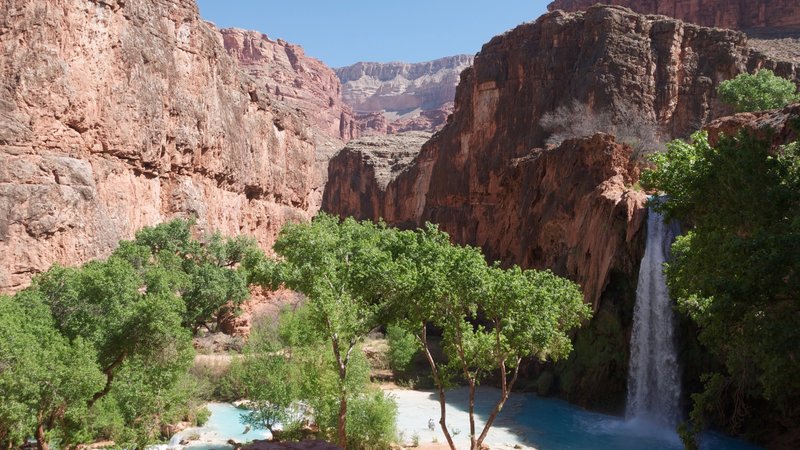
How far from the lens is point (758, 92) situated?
40188 millimetres

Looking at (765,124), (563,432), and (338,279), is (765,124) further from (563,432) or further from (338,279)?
(338,279)

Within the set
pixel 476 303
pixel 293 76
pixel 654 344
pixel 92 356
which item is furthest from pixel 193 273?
pixel 293 76

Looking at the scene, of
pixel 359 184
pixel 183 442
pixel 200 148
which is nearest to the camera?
pixel 183 442

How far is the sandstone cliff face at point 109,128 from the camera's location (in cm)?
2542

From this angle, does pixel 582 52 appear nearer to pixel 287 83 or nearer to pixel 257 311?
pixel 257 311

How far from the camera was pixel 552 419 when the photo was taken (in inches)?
1061

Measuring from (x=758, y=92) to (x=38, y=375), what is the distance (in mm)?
43262

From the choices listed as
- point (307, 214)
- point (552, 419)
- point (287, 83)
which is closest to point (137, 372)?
point (552, 419)

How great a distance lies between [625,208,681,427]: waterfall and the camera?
83.9ft

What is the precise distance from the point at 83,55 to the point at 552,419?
91.6ft

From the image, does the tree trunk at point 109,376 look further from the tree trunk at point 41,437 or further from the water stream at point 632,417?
the water stream at point 632,417

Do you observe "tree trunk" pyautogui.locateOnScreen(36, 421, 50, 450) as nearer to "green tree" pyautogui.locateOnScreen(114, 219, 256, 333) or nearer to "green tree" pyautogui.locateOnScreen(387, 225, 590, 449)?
"green tree" pyautogui.locateOnScreen(387, 225, 590, 449)

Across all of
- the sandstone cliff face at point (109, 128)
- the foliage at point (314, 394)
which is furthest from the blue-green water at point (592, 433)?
the sandstone cliff face at point (109, 128)

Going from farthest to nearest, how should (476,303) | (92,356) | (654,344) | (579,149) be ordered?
(579,149)
(654,344)
(476,303)
(92,356)
